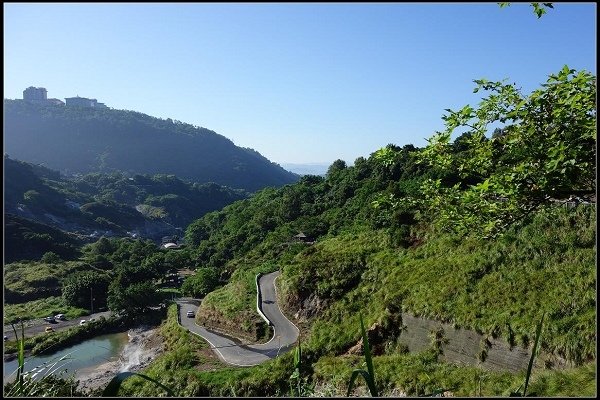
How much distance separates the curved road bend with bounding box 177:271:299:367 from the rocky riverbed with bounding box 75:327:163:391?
3.38 m

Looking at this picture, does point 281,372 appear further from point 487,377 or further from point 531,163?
point 531,163

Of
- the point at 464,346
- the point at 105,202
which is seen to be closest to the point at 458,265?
the point at 464,346

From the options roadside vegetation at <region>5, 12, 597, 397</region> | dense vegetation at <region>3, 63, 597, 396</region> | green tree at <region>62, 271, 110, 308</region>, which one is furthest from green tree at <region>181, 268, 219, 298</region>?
green tree at <region>62, 271, 110, 308</region>

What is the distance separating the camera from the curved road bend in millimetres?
23545

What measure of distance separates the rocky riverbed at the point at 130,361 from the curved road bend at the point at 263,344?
11.1 feet

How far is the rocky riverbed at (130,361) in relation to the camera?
3027 cm

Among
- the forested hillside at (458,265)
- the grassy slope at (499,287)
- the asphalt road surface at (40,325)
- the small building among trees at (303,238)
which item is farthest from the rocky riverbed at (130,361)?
the grassy slope at (499,287)

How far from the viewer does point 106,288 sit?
5334 cm

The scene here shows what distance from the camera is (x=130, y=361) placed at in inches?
1313

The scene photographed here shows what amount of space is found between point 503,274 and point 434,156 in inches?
553

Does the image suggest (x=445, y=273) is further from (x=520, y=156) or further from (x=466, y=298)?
(x=520, y=156)

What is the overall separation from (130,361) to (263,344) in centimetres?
1372

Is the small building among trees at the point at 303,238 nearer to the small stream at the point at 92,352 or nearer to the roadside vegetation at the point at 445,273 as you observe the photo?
the roadside vegetation at the point at 445,273

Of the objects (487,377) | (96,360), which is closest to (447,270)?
(487,377)
